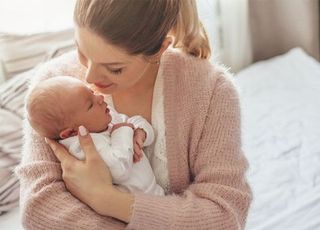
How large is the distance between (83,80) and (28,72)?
0.63 metres

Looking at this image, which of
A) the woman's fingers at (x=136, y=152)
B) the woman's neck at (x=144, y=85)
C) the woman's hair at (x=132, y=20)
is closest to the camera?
the woman's hair at (x=132, y=20)

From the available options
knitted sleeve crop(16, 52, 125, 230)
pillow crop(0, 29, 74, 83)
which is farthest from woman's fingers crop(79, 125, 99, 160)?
pillow crop(0, 29, 74, 83)

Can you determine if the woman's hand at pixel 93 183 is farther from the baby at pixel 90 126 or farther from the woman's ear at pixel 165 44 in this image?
the woman's ear at pixel 165 44

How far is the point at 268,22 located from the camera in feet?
8.39

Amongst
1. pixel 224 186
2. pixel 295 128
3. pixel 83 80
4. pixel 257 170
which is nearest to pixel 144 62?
pixel 83 80

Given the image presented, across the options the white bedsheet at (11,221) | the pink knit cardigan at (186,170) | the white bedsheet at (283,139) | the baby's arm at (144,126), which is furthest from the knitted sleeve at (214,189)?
the white bedsheet at (11,221)

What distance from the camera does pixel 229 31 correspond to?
2.42 m

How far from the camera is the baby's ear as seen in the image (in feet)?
3.69

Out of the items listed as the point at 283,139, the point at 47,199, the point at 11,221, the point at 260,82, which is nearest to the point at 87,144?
the point at 47,199

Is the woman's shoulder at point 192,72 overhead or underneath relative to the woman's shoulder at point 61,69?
overhead

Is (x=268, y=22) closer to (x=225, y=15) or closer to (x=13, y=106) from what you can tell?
(x=225, y=15)

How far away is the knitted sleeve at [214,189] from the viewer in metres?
1.10

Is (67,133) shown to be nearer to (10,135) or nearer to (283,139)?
(10,135)

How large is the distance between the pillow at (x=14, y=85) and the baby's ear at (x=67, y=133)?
23.0 inches
